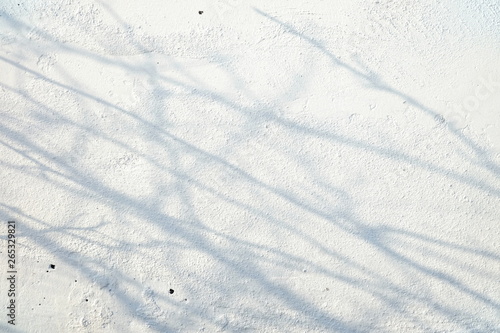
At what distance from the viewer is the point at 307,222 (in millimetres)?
3904

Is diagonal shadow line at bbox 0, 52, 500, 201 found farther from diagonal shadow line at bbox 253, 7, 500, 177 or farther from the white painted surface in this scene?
diagonal shadow line at bbox 253, 7, 500, 177

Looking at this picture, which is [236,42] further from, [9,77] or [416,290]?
[416,290]

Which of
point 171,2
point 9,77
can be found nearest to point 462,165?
point 171,2

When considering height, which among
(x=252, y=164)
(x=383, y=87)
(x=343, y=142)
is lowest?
(x=252, y=164)

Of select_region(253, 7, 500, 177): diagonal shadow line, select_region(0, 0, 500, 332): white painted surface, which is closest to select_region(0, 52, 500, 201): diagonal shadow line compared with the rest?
select_region(0, 0, 500, 332): white painted surface

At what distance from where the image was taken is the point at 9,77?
4.03 m

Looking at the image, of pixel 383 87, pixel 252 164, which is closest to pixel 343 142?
pixel 383 87

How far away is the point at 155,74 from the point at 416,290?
296cm

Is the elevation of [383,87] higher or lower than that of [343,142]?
higher

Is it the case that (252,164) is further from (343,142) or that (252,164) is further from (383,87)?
(383,87)

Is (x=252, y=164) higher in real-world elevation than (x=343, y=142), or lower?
lower

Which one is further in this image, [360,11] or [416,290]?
[360,11]

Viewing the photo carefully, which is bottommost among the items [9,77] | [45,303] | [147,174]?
[45,303]

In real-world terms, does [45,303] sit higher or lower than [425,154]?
lower
